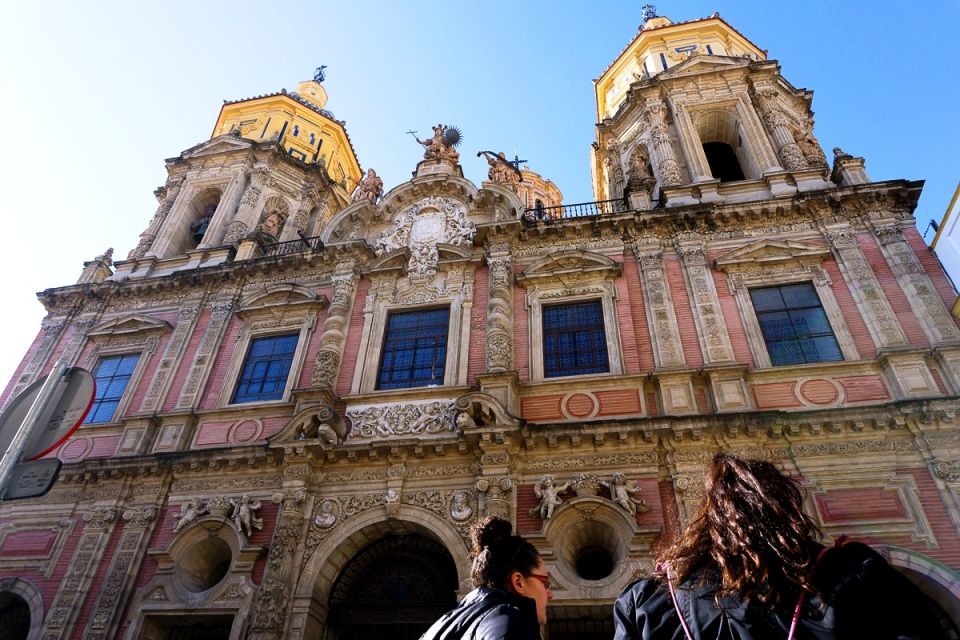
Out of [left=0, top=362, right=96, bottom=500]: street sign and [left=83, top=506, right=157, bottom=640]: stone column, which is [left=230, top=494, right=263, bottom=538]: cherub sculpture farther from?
[left=0, top=362, right=96, bottom=500]: street sign

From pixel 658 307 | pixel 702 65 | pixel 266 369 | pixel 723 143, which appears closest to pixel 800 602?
pixel 658 307

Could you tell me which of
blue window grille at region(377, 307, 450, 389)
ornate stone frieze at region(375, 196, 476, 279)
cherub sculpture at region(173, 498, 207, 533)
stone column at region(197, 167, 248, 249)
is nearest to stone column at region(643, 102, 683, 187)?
ornate stone frieze at region(375, 196, 476, 279)

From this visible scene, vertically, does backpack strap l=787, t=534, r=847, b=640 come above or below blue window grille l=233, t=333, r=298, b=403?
below

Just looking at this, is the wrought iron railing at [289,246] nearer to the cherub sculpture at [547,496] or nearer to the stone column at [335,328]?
the stone column at [335,328]

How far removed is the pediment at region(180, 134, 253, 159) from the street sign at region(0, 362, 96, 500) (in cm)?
1926

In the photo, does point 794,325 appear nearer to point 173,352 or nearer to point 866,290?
point 866,290

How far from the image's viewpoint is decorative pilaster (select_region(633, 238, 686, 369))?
466 inches

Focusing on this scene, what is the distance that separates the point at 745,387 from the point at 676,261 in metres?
3.76

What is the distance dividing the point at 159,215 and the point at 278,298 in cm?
814

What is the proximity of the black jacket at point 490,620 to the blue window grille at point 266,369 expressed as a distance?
37.9ft

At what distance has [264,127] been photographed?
24188mm

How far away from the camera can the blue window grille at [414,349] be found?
13.1 meters

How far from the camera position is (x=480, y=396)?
11242 mm

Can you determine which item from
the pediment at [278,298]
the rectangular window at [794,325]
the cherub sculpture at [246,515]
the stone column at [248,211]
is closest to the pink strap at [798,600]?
the cherub sculpture at [246,515]
